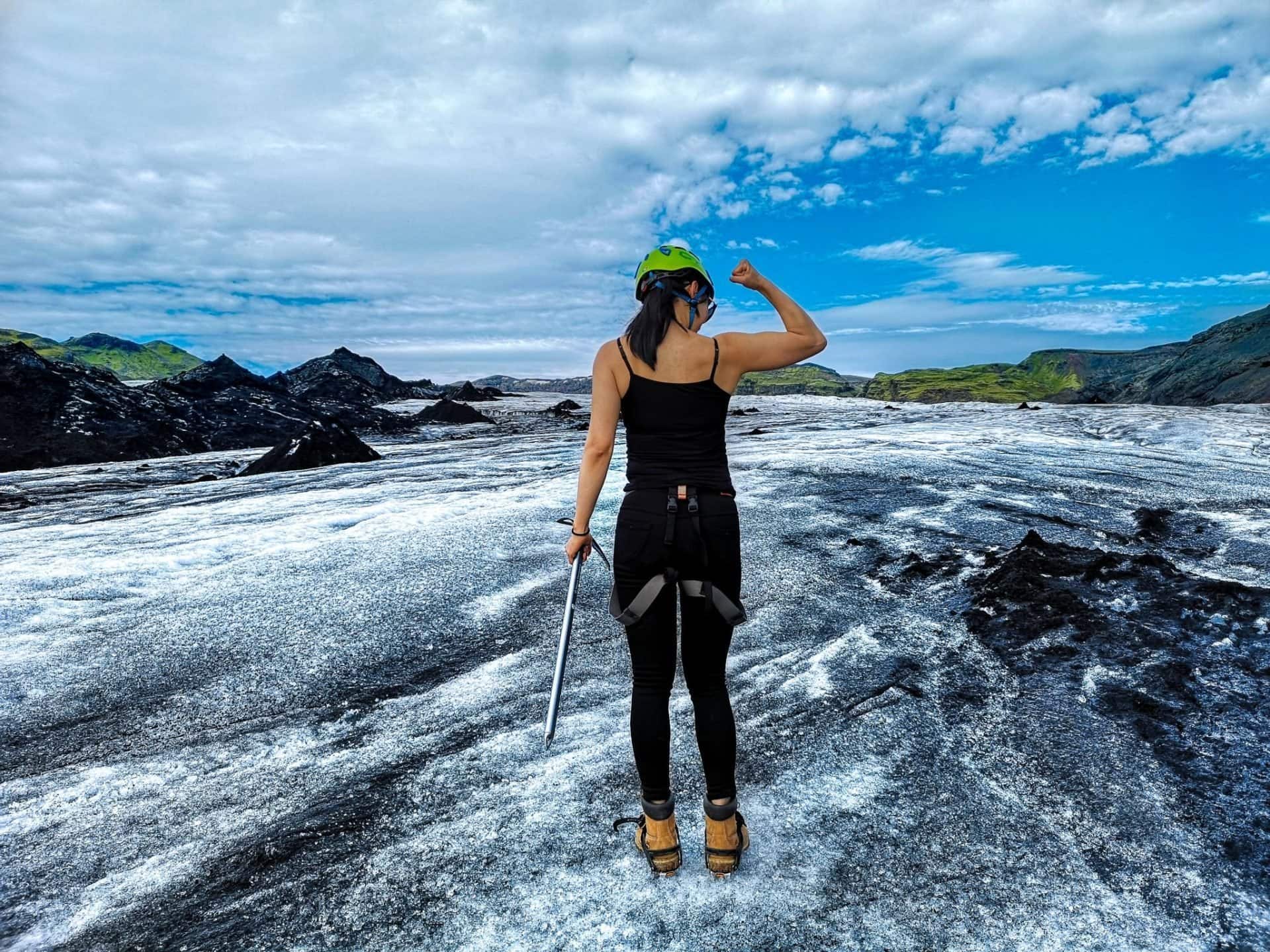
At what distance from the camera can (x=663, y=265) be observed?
309 cm

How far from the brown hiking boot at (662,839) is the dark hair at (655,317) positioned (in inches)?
75.6

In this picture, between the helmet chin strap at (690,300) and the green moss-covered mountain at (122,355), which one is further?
the green moss-covered mountain at (122,355)

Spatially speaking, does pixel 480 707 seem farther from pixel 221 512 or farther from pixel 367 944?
pixel 221 512

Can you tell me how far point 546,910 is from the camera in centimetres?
287

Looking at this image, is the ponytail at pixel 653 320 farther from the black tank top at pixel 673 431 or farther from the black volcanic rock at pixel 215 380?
the black volcanic rock at pixel 215 380

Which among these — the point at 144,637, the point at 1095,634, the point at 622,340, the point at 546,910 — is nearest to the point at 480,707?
the point at 546,910

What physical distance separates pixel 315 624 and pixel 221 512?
529 centimetres

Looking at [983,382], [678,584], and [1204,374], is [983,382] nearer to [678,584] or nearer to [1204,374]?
[1204,374]

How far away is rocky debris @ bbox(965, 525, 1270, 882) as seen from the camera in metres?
3.61

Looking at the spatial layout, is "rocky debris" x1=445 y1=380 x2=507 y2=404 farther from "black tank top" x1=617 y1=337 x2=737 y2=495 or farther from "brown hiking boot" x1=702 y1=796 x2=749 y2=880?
"brown hiking boot" x1=702 y1=796 x2=749 y2=880

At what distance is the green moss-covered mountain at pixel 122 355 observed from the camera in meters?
133

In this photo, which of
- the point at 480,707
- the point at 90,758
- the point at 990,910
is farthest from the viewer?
the point at 480,707

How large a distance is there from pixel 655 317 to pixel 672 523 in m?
0.89

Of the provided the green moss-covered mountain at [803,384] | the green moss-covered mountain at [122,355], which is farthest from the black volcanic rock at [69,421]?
the green moss-covered mountain at [122,355]
